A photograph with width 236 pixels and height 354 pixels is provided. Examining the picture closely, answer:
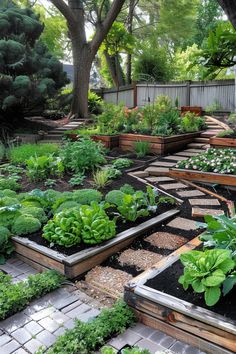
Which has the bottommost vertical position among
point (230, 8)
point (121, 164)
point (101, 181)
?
point (101, 181)

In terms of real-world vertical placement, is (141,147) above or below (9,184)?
above

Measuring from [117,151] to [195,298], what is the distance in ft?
18.6

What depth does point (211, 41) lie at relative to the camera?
361cm

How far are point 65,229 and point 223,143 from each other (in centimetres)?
451

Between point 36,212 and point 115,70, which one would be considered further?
point 115,70

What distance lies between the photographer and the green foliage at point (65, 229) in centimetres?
309

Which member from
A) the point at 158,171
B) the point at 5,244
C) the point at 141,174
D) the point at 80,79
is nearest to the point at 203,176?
the point at 158,171

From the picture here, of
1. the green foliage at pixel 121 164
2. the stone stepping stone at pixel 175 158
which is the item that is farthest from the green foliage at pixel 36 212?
the stone stepping stone at pixel 175 158

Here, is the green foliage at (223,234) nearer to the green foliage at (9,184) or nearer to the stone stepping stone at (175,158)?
the green foliage at (9,184)

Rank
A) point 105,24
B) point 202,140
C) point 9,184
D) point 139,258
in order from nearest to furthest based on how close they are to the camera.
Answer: point 139,258, point 9,184, point 202,140, point 105,24

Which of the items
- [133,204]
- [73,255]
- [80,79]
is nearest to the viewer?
[73,255]

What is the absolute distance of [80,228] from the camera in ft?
10.4

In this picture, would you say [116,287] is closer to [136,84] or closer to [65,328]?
[65,328]

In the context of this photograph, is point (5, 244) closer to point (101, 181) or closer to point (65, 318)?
point (65, 318)
